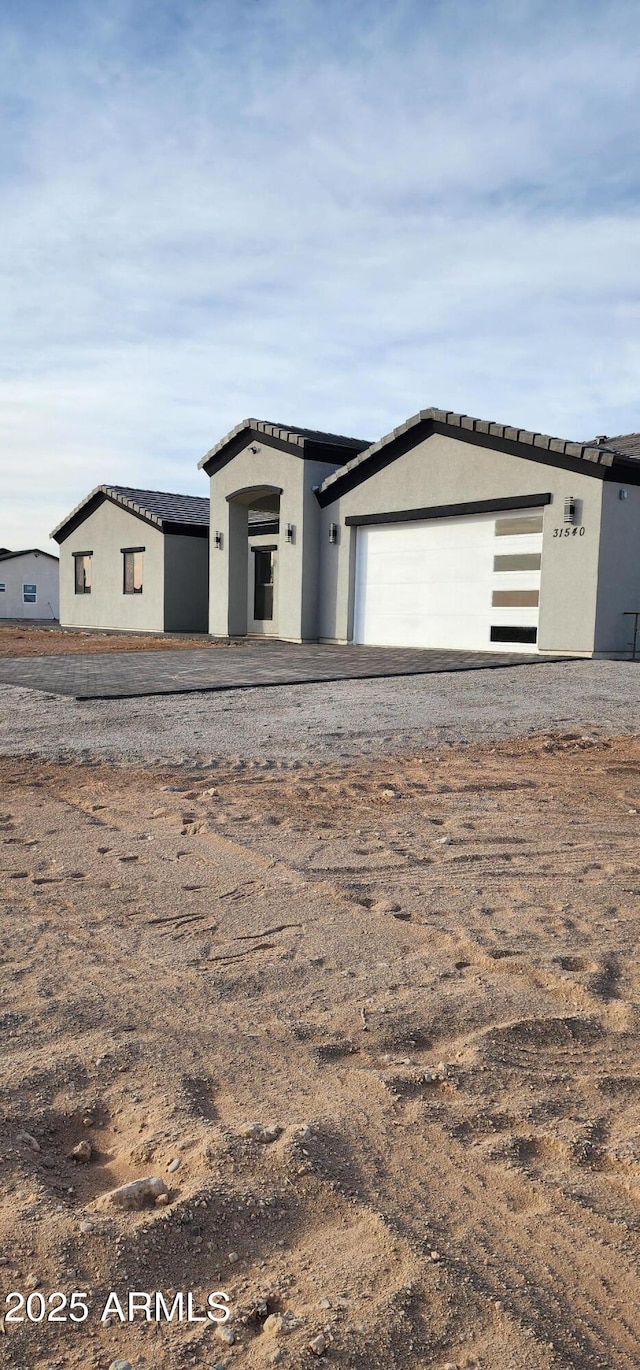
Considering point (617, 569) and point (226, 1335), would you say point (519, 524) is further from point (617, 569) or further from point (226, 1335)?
point (226, 1335)

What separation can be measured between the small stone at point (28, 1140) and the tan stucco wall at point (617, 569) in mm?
13595

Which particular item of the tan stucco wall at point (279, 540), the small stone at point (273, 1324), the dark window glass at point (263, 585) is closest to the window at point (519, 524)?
the tan stucco wall at point (279, 540)

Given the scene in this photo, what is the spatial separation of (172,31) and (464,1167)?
39.2 feet

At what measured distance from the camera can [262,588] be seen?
75.9 ft

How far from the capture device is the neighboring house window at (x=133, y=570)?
2525 cm

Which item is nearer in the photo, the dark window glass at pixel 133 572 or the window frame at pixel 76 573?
the dark window glass at pixel 133 572

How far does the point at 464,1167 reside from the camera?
2.08m

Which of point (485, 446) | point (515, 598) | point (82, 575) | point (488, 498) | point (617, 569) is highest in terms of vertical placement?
point (485, 446)

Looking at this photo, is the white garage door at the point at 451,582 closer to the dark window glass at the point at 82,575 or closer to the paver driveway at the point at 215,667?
the paver driveway at the point at 215,667

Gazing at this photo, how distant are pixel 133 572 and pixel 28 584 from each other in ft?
75.4

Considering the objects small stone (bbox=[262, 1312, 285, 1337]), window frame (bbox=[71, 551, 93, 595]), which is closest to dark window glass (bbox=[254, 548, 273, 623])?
window frame (bbox=[71, 551, 93, 595])

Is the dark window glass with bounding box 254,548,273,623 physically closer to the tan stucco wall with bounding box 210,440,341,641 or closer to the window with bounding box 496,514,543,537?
the tan stucco wall with bounding box 210,440,341,641

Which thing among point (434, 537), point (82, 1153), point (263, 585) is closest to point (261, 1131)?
point (82, 1153)

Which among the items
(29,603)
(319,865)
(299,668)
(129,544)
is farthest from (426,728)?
(29,603)
